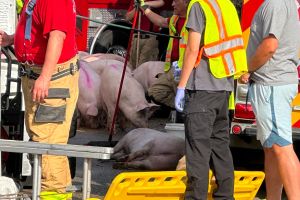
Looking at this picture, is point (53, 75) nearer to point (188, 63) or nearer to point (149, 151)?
point (188, 63)

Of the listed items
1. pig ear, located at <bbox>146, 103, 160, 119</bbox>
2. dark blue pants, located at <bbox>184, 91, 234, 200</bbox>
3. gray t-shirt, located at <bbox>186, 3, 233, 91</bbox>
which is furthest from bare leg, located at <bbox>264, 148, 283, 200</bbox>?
pig ear, located at <bbox>146, 103, 160, 119</bbox>

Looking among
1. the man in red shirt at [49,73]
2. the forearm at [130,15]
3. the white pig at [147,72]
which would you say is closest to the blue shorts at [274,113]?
the man in red shirt at [49,73]

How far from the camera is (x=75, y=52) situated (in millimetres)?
5113

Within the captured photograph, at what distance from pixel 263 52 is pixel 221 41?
0.31 metres

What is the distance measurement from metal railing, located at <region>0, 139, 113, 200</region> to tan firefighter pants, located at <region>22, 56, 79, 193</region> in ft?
1.95

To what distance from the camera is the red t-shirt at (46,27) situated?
4.82 m

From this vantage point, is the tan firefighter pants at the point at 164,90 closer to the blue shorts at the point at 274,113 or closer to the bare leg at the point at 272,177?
the bare leg at the point at 272,177

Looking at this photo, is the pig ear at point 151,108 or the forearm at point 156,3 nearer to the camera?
the pig ear at point 151,108

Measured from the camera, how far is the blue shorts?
5.45 meters

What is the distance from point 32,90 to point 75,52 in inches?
15.9

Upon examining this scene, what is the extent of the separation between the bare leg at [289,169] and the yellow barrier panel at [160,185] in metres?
0.26

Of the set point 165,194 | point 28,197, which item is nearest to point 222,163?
point 165,194

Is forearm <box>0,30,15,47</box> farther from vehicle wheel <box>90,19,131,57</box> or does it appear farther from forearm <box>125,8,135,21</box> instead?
vehicle wheel <box>90,19,131,57</box>

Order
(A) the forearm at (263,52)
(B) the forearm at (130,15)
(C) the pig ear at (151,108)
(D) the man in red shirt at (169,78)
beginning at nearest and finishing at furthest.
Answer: (A) the forearm at (263,52) < (D) the man in red shirt at (169,78) < (C) the pig ear at (151,108) < (B) the forearm at (130,15)
